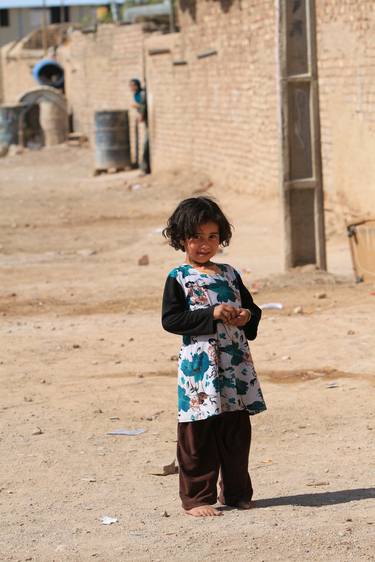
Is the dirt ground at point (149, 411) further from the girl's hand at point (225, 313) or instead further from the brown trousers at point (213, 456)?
the girl's hand at point (225, 313)

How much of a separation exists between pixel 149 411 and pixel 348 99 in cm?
684

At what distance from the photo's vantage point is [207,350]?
435cm

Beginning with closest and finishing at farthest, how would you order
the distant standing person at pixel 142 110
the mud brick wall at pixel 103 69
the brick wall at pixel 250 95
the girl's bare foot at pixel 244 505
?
the girl's bare foot at pixel 244 505 → the brick wall at pixel 250 95 → the distant standing person at pixel 142 110 → the mud brick wall at pixel 103 69

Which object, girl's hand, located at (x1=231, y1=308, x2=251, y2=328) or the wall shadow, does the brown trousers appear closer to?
the wall shadow

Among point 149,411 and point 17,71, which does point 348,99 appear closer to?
point 149,411

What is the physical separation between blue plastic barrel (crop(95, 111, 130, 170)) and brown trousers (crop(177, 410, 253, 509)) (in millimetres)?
18424

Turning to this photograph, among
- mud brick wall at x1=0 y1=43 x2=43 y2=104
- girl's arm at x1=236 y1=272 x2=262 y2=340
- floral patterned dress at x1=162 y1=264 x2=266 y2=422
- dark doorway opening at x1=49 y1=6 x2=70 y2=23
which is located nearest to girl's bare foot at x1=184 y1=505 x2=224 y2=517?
floral patterned dress at x1=162 y1=264 x2=266 y2=422

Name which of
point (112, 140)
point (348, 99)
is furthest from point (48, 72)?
point (348, 99)

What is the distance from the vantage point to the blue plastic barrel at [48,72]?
35.6m

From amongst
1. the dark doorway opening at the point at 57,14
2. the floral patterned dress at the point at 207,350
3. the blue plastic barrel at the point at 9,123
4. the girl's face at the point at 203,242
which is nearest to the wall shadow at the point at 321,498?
the floral patterned dress at the point at 207,350

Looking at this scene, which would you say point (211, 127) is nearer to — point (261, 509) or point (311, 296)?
point (311, 296)

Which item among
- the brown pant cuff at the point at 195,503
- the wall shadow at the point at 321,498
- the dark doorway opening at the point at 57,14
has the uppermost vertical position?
the dark doorway opening at the point at 57,14

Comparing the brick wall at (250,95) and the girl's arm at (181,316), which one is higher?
the brick wall at (250,95)

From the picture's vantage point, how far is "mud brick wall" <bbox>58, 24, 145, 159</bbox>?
23.3 metres
